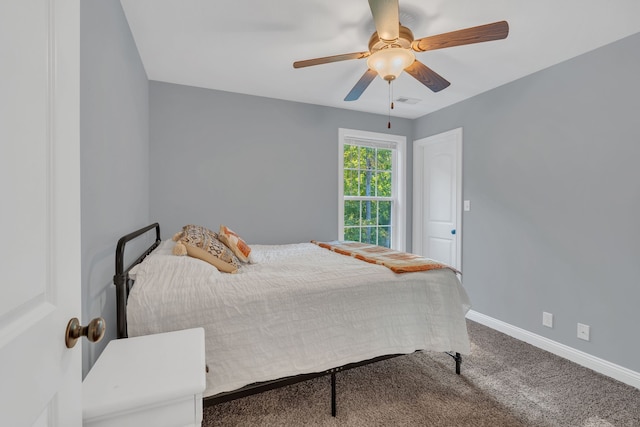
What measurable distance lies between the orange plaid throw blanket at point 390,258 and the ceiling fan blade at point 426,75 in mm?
1320

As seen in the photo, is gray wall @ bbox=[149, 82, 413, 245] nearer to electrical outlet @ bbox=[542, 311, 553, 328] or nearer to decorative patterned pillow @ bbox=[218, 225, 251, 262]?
decorative patterned pillow @ bbox=[218, 225, 251, 262]

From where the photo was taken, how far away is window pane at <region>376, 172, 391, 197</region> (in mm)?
4137

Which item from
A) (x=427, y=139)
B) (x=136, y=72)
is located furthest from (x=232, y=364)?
(x=427, y=139)

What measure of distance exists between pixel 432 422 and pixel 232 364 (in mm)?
1201

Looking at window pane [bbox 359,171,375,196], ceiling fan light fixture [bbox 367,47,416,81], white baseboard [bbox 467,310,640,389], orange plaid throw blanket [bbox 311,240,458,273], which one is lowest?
white baseboard [bbox 467,310,640,389]

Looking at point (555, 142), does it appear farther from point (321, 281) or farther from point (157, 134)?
point (157, 134)

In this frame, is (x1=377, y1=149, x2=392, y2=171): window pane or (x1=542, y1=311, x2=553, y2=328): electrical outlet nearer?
(x1=542, y1=311, x2=553, y2=328): electrical outlet

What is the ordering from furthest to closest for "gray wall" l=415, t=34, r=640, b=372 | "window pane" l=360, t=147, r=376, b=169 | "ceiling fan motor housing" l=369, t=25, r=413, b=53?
"window pane" l=360, t=147, r=376, b=169
"gray wall" l=415, t=34, r=640, b=372
"ceiling fan motor housing" l=369, t=25, r=413, b=53

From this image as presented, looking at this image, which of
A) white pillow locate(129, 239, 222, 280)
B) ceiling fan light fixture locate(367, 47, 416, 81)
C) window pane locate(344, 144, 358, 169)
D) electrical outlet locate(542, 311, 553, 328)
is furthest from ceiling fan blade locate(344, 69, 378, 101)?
electrical outlet locate(542, 311, 553, 328)

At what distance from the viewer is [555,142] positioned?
256 cm

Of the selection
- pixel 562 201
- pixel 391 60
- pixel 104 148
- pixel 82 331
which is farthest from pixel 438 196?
pixel 82 331

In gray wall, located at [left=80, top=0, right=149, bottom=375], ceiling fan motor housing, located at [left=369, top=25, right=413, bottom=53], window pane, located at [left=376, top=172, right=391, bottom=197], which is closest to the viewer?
gray wall, located at [left=80, top=0, right=149, bottom=375]
